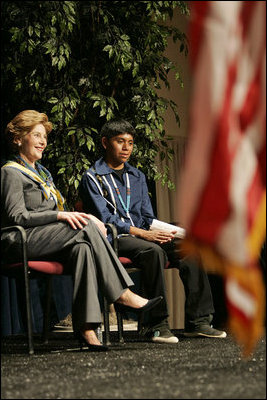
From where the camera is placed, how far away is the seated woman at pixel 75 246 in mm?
3006

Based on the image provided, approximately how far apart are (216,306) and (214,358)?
202cm

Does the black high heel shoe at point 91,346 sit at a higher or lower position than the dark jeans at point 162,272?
lower

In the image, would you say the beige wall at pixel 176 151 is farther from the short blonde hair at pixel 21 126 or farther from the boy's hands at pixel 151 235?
the short blonde hair at pixel 21 126

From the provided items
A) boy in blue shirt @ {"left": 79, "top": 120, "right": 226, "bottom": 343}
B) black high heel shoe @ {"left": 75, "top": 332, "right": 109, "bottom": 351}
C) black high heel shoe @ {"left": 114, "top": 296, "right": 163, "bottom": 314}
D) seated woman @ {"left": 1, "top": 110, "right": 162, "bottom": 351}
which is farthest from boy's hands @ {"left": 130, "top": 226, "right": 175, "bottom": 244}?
black high heel shoe @ {"left": 75, "top": 332, "right": 109, "bottom": 351}

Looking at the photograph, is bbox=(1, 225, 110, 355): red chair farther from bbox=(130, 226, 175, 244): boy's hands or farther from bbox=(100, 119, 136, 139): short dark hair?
bbox=(100, 119, 136, 139): short dark hair

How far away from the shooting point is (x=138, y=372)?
2371 mm

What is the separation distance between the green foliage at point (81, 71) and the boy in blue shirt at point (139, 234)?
0.63 m

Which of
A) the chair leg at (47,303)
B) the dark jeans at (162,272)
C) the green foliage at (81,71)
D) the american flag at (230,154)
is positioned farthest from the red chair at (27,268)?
the american flag at (230,154)

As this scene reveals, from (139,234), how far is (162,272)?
270 mm

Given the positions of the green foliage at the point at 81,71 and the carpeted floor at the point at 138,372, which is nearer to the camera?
the carpeted floor at the point at 138,372

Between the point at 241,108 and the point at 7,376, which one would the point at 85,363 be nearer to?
the point at 7,376

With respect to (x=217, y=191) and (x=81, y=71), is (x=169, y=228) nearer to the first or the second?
(x=81, y=71)

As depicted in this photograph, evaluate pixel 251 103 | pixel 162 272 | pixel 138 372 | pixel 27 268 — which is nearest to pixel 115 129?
pixel 162 272

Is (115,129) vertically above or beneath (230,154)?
above
